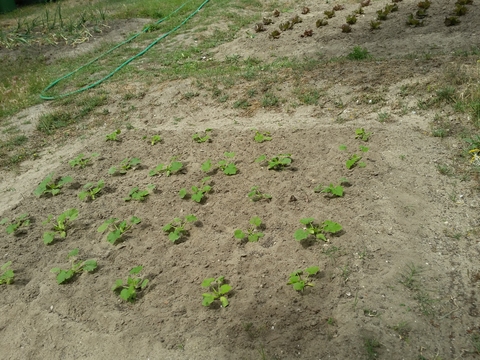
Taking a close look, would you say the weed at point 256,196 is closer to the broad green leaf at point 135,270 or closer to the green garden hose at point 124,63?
the broad green leaf at point 135,270

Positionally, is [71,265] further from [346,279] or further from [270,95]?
[270,95]

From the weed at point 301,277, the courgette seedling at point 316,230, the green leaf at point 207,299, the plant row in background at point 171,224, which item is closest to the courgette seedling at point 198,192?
the plant row in background at point 171,224

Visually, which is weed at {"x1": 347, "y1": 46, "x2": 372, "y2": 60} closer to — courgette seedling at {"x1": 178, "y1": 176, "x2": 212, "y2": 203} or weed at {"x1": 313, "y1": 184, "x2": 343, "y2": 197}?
weed at {"x1": 313, "y1": 184, "x2": 343, "y2": 197}

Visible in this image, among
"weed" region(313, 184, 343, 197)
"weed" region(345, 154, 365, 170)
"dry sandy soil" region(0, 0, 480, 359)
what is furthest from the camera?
"weed" region(345, 154, 365, 170)

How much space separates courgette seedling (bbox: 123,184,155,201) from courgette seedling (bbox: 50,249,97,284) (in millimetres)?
761

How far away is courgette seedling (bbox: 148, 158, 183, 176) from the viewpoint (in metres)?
4.09

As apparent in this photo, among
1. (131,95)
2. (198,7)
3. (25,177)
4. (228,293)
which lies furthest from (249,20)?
(228,293)

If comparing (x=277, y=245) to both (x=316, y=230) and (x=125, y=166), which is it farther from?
(x=125, y=166)

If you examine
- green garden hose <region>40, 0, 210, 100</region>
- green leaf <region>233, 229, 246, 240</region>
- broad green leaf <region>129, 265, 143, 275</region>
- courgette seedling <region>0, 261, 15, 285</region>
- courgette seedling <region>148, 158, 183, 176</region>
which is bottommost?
courgette seedling <region>0, 261, 15, 285</region>

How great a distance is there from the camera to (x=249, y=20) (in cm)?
916

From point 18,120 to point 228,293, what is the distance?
5046 millimetres

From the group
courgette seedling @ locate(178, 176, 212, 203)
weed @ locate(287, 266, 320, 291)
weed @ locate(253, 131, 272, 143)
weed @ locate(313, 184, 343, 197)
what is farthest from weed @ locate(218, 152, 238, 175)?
weed @ locate(287, 266, 320, 291)

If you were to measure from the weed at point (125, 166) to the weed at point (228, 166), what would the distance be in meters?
0.95

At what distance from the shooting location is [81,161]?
185 inches
